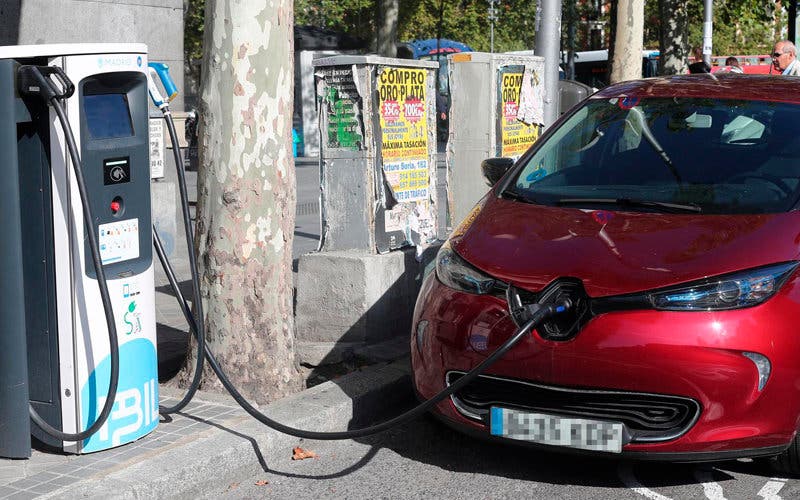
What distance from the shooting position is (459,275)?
188 inches

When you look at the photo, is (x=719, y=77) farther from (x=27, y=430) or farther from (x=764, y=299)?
(x=27, y=430)

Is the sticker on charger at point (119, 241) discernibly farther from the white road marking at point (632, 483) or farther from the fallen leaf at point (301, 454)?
the white road marking at point (632, 483)

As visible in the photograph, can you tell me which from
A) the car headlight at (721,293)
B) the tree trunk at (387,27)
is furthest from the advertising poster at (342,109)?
the tree trunk at (387,27)

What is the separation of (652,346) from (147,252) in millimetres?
2096

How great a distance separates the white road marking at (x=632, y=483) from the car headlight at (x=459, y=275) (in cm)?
99

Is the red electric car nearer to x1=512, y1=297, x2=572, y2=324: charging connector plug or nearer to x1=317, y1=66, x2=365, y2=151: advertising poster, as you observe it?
x1=512, y1=297, x2=572, y2=324: charging connector plug

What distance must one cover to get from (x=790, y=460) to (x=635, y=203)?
Answer: 1257 millimetres

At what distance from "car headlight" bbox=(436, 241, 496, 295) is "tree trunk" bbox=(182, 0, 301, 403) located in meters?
0.90

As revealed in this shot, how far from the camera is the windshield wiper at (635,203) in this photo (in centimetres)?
482

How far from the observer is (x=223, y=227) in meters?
5.33

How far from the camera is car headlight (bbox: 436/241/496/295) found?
4.61 meters

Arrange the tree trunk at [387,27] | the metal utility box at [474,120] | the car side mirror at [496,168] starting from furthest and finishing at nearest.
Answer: the tree trunk at [387,27], the metal utility box at [474,120], the car side mirror at [496,168]

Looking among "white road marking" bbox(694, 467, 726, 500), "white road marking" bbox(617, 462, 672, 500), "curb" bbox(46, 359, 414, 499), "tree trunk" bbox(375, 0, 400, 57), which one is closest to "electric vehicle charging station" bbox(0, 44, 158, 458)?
"curb" bbox(46, 359, 414, 499)

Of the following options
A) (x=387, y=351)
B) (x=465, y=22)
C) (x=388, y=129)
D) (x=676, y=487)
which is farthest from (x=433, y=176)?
(x=465, y=22)
